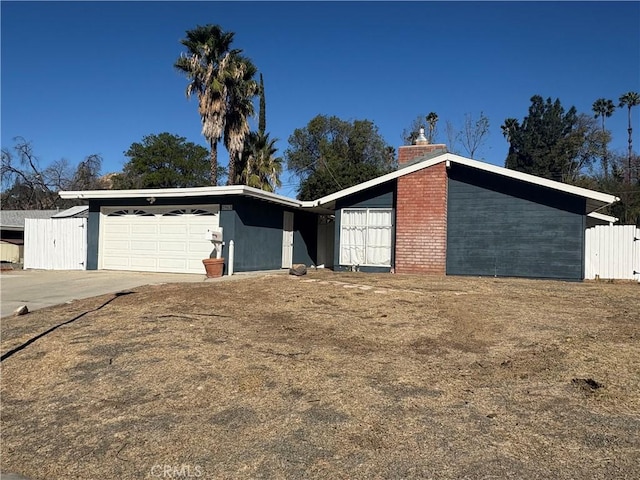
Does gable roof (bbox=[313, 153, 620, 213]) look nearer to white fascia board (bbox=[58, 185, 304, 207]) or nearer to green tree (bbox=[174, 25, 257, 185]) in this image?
white fascia board (bbox=[58, 185, 304, 207])

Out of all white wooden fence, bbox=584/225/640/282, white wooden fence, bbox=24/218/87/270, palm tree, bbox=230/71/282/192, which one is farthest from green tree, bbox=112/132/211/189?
white wooden fence, bbox=584/225/640/282

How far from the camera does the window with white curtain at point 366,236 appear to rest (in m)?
15.9

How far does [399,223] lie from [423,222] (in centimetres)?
75

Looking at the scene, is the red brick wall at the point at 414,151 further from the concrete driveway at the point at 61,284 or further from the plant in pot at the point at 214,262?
the concrete driveway at the point at 61,284

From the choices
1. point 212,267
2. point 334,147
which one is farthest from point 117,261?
point 334,147

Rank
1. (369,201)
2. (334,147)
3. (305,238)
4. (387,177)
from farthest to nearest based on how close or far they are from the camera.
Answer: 1. (334,147)
2. (305,238)
3. (369,201)
4. (387,177)

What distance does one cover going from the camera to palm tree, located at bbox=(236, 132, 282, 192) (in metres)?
25.9

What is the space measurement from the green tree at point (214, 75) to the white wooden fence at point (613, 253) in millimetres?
16202

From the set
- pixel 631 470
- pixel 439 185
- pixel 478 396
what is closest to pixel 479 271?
pixel 439 185

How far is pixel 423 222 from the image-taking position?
49.1ft

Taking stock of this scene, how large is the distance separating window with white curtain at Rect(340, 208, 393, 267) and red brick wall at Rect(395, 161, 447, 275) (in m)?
0.66

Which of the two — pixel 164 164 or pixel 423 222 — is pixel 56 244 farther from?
pixel 164 164

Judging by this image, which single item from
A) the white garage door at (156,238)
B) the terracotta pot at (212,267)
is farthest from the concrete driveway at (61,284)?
the white garage door at (156,238)

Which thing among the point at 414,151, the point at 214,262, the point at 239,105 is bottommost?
the point at 214,262
